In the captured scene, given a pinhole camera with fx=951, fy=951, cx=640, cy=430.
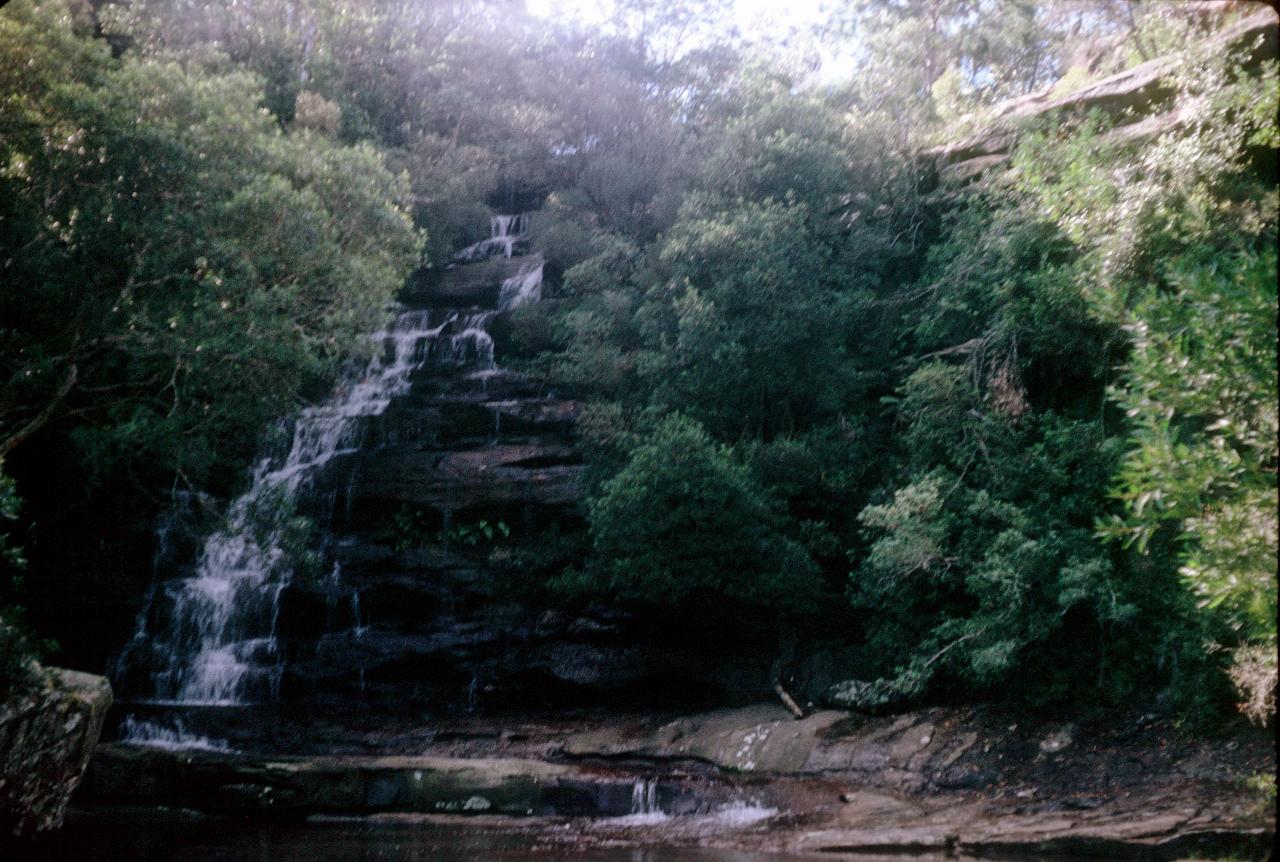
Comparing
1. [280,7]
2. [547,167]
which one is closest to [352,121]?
[280,7]

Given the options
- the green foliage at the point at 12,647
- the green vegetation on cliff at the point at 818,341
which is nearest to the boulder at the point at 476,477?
the green vegetation on cliff at the point at 818,341

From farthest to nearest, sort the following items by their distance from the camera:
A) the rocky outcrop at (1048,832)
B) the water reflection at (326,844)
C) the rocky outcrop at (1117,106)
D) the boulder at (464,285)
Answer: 1. the boulder at (464,285)
2. the rocky outcrop at (1117,106)
3. the water reflection at (326,844)
4. the rocky outcrop at (1048,832)

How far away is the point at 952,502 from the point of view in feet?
55.4

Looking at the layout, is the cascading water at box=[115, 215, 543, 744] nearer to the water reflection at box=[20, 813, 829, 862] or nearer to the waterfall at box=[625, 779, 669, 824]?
the water reflection at box=[20, 813, 829, 862]

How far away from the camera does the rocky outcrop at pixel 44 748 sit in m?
10.8

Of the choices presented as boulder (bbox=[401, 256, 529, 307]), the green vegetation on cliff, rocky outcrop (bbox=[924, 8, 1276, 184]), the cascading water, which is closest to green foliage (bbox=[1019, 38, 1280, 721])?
the green vegetation on cliff

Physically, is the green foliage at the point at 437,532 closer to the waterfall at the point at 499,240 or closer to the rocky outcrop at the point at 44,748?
the rocky outcrop at the point at 44,748

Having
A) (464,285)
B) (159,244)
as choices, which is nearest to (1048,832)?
(159,244)

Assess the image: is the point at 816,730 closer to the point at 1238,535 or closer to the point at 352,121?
the point at 1238,535

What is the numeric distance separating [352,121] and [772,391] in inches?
660

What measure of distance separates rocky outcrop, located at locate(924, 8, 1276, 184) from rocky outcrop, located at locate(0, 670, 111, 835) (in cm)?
1783

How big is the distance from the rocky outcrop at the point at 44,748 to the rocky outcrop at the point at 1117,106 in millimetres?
17831

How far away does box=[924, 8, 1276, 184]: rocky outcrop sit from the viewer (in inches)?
581

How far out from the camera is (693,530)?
59.4 ft
